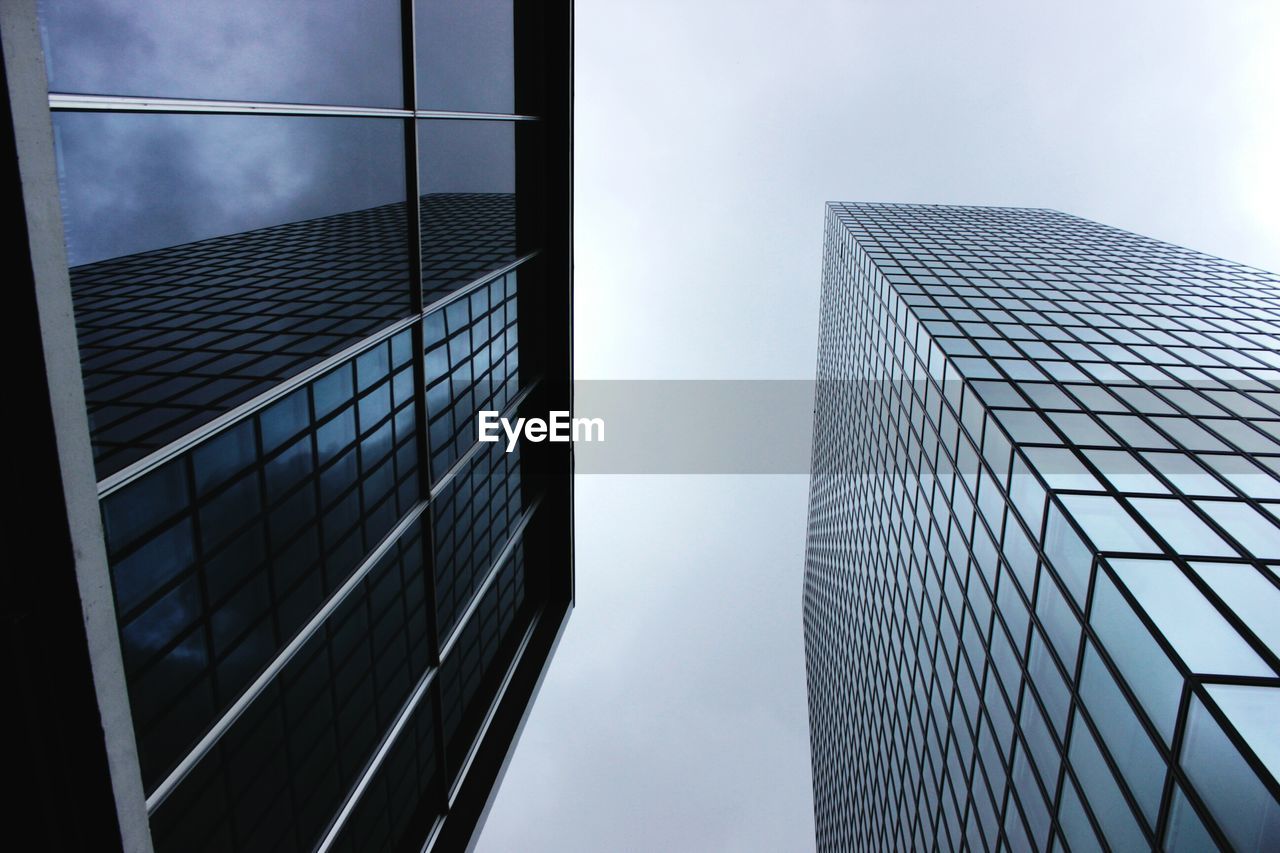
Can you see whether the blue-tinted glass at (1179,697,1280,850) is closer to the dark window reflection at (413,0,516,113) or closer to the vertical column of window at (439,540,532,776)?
the vertical column of window at (439,540,532,776)

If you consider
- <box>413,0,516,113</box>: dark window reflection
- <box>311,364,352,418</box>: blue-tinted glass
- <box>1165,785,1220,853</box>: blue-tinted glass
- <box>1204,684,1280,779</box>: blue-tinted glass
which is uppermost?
<box>413,0,516,113</box>: dark window reflection

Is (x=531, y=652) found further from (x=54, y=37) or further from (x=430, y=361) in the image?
(x=54, y=37)

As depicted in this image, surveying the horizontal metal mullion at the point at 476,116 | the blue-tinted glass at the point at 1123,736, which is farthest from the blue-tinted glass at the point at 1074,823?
the horizontal metal mullion at the point at 476,116

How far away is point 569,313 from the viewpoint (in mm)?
26609

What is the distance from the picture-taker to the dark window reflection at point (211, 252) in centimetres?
827

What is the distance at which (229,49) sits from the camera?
992 cm

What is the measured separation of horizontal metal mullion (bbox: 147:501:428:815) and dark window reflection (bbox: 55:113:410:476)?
4.32 meters

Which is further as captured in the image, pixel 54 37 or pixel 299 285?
pixel 299 285

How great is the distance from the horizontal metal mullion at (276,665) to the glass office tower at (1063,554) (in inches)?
540

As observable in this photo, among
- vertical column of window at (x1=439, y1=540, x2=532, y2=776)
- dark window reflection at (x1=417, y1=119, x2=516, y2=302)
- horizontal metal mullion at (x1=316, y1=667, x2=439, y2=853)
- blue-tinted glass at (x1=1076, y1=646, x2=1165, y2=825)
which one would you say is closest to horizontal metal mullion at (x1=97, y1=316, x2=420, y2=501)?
dark window reflection at (x1=417, y1=119, x2=516, y2=302)

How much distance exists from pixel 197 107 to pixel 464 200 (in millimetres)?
9187

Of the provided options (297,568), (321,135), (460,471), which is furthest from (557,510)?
(321,135)

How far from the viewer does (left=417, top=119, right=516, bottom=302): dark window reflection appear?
661 inches

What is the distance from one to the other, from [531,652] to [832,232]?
159 feet
